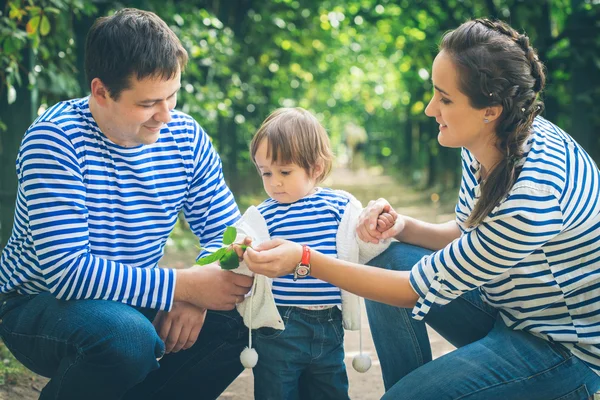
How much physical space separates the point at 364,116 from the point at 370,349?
1720cm

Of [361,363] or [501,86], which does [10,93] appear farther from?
[501,86]

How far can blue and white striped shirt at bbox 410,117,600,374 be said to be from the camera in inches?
83.1

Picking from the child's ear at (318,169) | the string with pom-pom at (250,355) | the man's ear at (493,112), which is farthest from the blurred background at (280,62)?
the string with pom-pom at (250,355)

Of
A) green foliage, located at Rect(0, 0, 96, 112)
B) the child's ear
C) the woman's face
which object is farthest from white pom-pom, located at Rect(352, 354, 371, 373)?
green foliage, located at Rect(0, 0, 96, 112)

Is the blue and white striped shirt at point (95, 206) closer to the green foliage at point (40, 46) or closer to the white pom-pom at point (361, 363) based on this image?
the white pom-pom at point (361, 363)

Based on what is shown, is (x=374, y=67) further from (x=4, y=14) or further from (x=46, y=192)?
(x=46, y=192)

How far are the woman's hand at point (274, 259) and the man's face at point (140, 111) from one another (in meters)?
0.54

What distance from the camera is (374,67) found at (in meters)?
18.0

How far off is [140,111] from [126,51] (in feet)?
0.64

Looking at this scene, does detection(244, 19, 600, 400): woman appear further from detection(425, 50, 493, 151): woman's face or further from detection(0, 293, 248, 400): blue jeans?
detection(0, 293, 248, 400): blue jeans

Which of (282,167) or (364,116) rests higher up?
(282,167)

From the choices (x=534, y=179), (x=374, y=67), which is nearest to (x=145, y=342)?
(x=534, y=179)

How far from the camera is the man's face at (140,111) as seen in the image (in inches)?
95.1

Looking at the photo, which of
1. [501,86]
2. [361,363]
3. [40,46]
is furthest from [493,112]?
[40,46]
